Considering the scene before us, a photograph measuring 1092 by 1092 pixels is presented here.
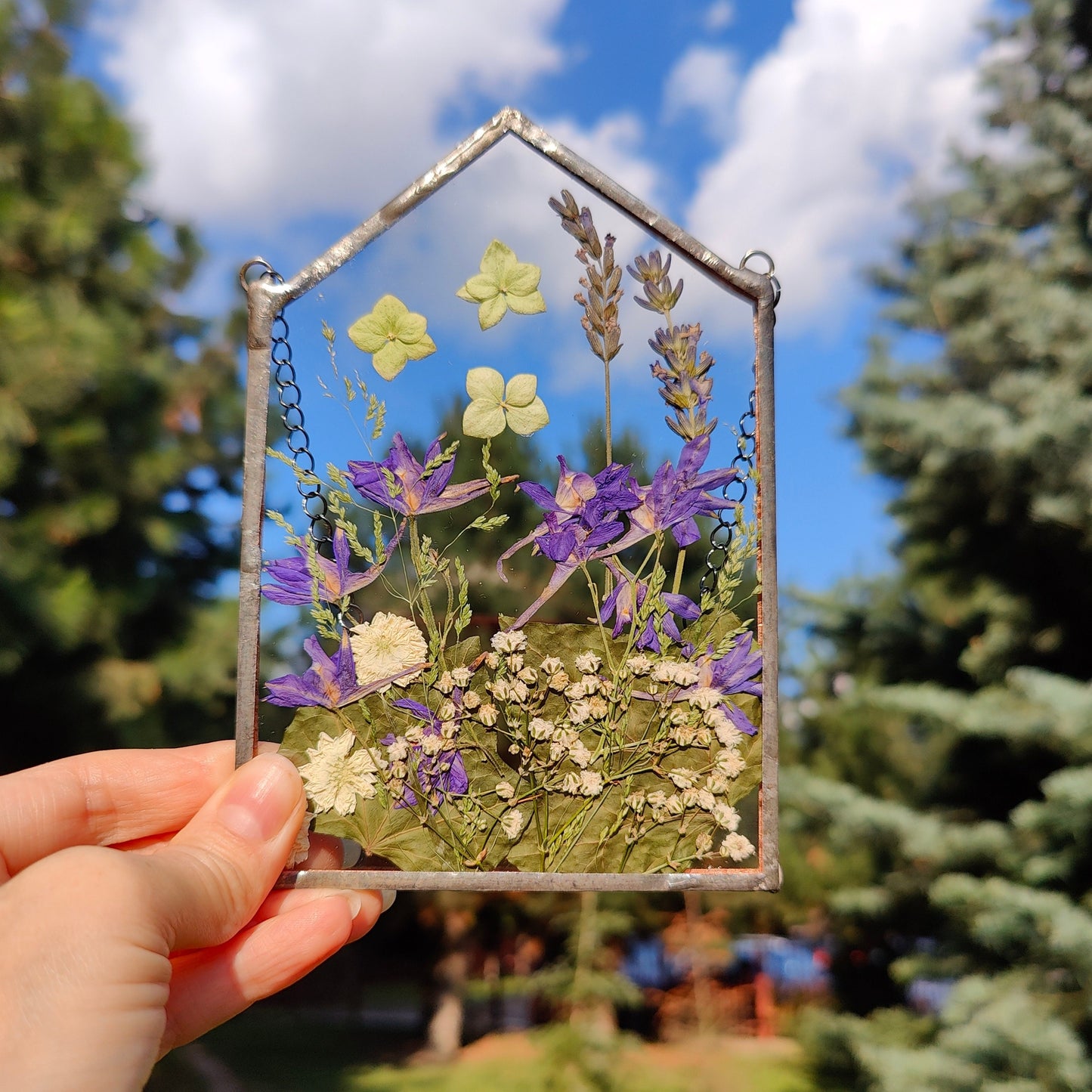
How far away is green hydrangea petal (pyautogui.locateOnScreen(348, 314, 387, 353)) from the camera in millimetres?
1020

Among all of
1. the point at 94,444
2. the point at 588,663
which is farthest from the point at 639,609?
the point at 94,444

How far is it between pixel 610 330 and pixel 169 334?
135 inches

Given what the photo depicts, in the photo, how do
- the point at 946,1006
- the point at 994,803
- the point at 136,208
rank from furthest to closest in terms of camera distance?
the point at 136,208 → the point at 994,803 → the point at 946,1006

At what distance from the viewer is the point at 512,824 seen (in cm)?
99

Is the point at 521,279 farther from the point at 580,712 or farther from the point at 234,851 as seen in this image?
the point at 234,851

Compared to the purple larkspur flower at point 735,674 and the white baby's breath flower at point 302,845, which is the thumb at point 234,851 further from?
the purple larkspur flower at point 735,674

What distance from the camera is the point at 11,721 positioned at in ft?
11.2

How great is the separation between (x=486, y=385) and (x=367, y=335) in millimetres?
141

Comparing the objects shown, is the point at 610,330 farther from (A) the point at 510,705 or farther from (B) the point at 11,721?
(B) the point at 11,721

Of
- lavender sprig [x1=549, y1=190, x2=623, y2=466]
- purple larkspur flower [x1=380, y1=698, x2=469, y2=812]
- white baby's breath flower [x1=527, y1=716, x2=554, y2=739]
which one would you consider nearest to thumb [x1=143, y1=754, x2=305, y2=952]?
purple larkspur flower [x1=380, y1=698, x2=469, y2=812]

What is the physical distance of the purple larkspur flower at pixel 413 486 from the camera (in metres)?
1.02

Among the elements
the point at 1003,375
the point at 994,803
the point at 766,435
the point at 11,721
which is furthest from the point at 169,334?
the point at 994,803

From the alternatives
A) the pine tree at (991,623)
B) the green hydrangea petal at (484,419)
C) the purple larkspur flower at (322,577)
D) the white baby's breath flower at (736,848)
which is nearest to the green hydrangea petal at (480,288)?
the green hydrangea petal at (484,419)

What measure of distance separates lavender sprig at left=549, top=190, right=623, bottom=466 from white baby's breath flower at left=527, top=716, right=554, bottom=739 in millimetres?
319
